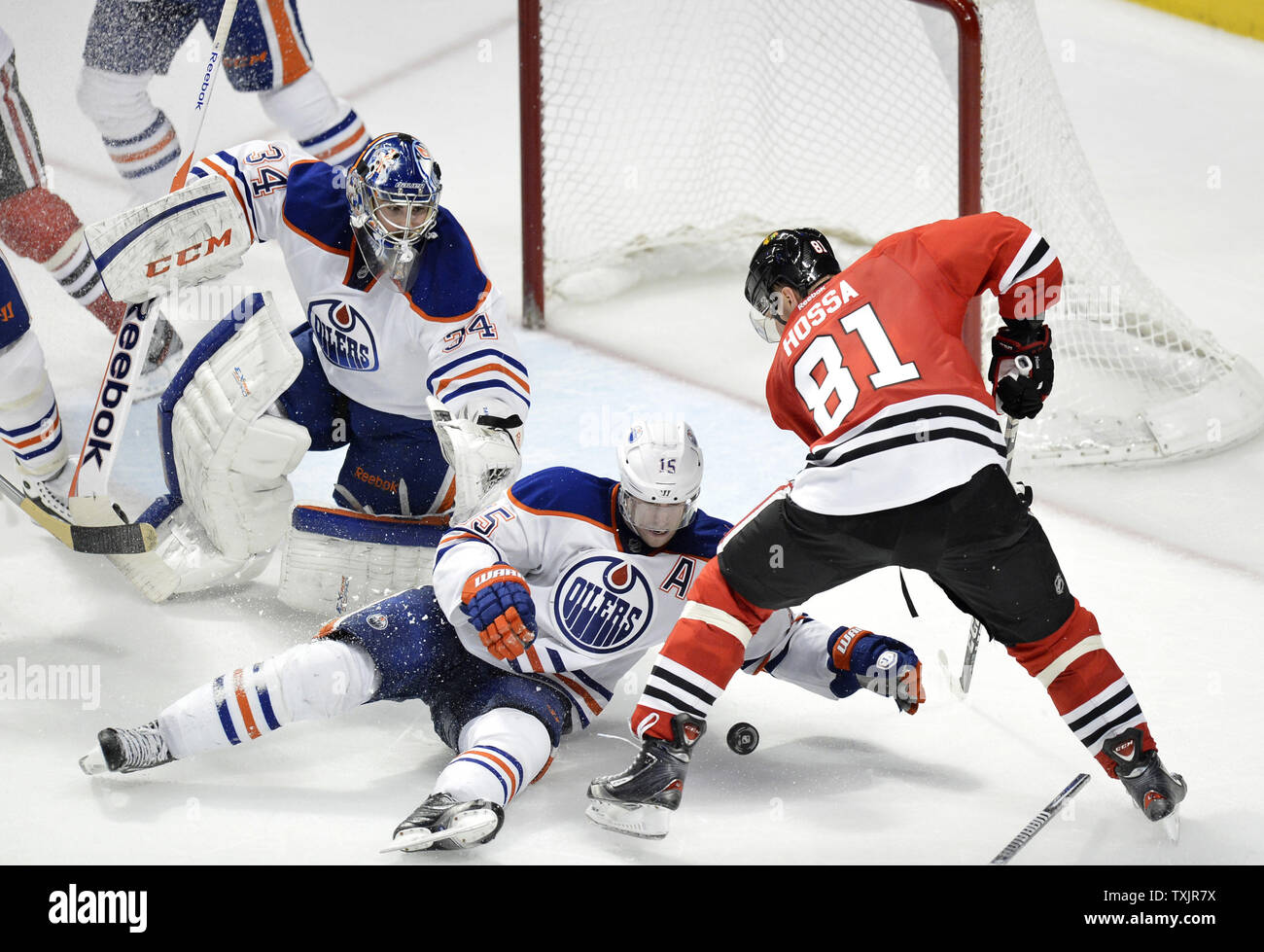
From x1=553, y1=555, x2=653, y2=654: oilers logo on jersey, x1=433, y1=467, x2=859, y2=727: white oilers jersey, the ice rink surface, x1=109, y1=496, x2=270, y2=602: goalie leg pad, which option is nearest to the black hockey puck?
the ice rink surface

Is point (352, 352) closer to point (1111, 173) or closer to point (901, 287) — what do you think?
point (901, 287)

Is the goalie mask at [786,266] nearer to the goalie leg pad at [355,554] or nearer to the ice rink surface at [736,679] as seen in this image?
the ice rink surface at [736,679]

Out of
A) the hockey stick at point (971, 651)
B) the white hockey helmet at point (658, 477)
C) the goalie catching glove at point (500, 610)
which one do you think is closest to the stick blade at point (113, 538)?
the goalie catching glove at point (500, 610)

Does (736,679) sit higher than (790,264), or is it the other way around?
(790,264)

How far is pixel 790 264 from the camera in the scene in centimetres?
279

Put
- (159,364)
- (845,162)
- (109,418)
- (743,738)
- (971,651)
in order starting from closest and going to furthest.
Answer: (743,738), (971,651), (109,418), (159,364), (845,162)

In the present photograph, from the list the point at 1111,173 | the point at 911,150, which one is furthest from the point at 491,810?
the point at 1111,173

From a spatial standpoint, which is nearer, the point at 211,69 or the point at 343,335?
the point at 343,335

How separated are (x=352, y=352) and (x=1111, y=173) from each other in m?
3.42

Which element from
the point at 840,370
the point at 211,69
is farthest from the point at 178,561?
the point at 840,370

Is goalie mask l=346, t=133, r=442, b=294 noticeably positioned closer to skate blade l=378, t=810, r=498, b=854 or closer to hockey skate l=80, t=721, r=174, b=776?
hockey skate l=80, t=721, r=174, b=776

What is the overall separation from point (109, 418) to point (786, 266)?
148 cm

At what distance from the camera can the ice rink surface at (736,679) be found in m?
2.74

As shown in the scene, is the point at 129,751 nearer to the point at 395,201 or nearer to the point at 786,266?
the point at 395,201
